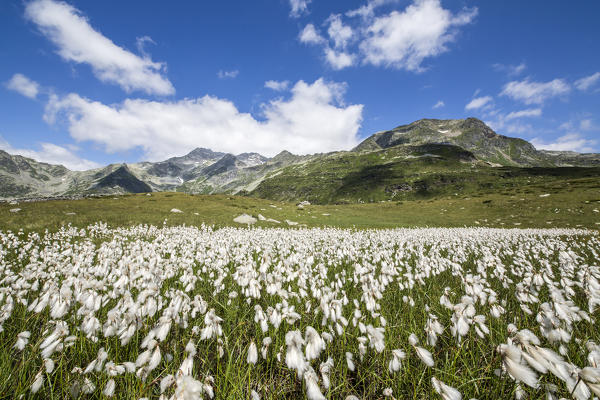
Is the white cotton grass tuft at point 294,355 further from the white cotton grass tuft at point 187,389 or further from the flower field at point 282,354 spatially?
the white cotton grass tuft at point 187,389

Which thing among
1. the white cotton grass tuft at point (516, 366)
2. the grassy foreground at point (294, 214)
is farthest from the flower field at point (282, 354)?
the grassy foreground at point (294, 214)

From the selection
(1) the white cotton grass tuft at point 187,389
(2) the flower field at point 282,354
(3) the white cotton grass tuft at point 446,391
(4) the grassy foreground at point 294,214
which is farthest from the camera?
(4) the grassy foreground at point 294,214

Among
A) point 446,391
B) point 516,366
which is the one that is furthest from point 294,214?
point 516,366

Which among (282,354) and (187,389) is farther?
(282,354)

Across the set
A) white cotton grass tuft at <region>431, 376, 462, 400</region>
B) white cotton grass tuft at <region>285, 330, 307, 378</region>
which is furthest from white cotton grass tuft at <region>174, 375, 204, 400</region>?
white cotton grass tuft at <region>431, 376, 462, 400</region>

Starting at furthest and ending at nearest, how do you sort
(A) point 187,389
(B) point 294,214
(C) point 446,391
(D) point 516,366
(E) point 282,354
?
(B) point 294,214, (E) point 282,354, (C) point 446,391, (D) point 516,366, (A) point 187,389

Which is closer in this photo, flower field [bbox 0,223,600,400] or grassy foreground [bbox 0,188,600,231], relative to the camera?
flower field [bbox 0,223,600,400]

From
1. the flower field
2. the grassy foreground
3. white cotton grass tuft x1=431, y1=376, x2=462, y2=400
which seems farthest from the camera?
the grassy foreground

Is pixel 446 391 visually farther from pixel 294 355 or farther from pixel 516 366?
pixel 294 355

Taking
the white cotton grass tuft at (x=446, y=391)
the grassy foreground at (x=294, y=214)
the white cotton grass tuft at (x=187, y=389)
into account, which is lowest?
the grassy foreground at (x=294, y=214)

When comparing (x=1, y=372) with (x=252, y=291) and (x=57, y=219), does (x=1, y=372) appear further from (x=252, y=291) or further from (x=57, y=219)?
(x=57, y=219)

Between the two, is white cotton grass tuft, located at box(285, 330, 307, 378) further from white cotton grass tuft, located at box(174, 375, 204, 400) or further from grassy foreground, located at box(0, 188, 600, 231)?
grassy foreground, located at box(0, 188, 600, 231)

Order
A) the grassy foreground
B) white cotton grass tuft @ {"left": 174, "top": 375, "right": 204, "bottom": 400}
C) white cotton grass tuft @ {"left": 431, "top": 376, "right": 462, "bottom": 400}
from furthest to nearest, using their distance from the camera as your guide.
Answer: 1. the grassy foreground
2. white cotton grass tuft @ {"left": 431, "top": 376, "right": 462, "bottom": 400}
3. white cotton grass tuft @ {"left": 174, "top": 375, "right": 204, "bottom": 400}

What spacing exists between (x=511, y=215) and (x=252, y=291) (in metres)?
59.9
